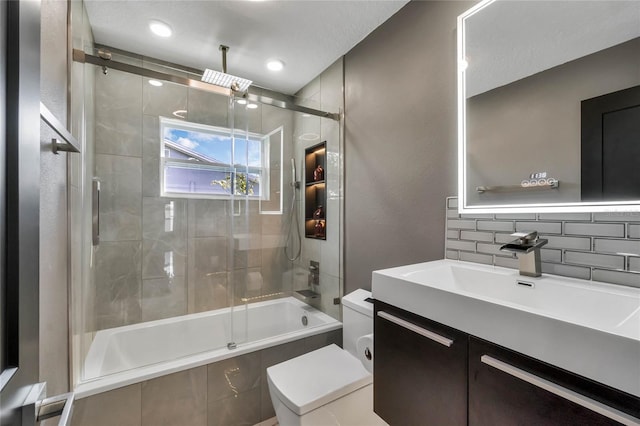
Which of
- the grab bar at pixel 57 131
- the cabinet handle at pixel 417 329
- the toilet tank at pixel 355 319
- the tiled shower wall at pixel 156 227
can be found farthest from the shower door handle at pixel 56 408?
the tiled shower wall at pixel 156 227

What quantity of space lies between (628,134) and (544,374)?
0.89m

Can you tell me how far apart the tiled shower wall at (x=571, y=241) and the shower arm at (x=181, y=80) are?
5.07 feet

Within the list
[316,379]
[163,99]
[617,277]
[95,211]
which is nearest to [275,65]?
[163,99]

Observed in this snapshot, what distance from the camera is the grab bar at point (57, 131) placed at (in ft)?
2.25

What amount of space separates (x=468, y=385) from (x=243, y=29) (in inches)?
93.8

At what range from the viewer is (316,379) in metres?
1.51

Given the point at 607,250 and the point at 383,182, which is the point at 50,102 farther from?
the point at 607,250

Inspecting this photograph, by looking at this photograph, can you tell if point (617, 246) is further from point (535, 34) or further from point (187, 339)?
point (187, 339)

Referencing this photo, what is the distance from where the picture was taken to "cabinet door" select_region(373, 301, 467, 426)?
85 centimetres

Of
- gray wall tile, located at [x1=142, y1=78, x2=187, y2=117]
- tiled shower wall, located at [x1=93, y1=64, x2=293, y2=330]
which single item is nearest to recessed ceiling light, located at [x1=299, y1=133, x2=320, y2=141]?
tiled shower wall, located at [x1=93, y1=64, x2=293, y2=330]

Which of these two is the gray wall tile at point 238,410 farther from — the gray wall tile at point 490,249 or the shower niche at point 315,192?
the gray wall tile at point 490,249

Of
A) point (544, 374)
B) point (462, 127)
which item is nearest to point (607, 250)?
point (544, 374)

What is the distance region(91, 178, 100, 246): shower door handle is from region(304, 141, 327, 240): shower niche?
160 cm

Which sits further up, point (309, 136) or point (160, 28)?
point (160, 28)
